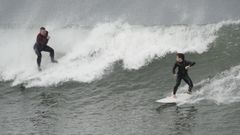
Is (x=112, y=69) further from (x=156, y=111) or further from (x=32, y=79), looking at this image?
(x=156, y=111)

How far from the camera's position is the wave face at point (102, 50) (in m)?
18.8

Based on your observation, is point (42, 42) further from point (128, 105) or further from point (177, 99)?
point (177, 99)

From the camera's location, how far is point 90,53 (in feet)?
66.3

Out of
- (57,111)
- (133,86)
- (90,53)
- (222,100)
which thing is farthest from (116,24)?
(222,100)

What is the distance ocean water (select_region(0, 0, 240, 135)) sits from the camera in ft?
44.5

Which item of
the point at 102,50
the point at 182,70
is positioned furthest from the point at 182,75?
the point at 102,50

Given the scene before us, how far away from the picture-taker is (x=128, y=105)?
15.2 m

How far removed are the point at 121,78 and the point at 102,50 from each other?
268 centimetres

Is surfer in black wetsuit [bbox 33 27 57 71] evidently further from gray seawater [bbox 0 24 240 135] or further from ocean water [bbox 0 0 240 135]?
gray seawater [bbox 0 24 240 135]

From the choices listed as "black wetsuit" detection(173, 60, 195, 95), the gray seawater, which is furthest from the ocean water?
"black wetsuit" detection(173, 60, 195, 95)

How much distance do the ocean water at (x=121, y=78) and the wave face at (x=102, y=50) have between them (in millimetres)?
38

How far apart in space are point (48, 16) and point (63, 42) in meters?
5.26

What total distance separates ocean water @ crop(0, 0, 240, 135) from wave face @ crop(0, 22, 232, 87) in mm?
38

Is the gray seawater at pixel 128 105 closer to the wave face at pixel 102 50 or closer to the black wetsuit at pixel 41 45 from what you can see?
the wave face at pixel 102 50
